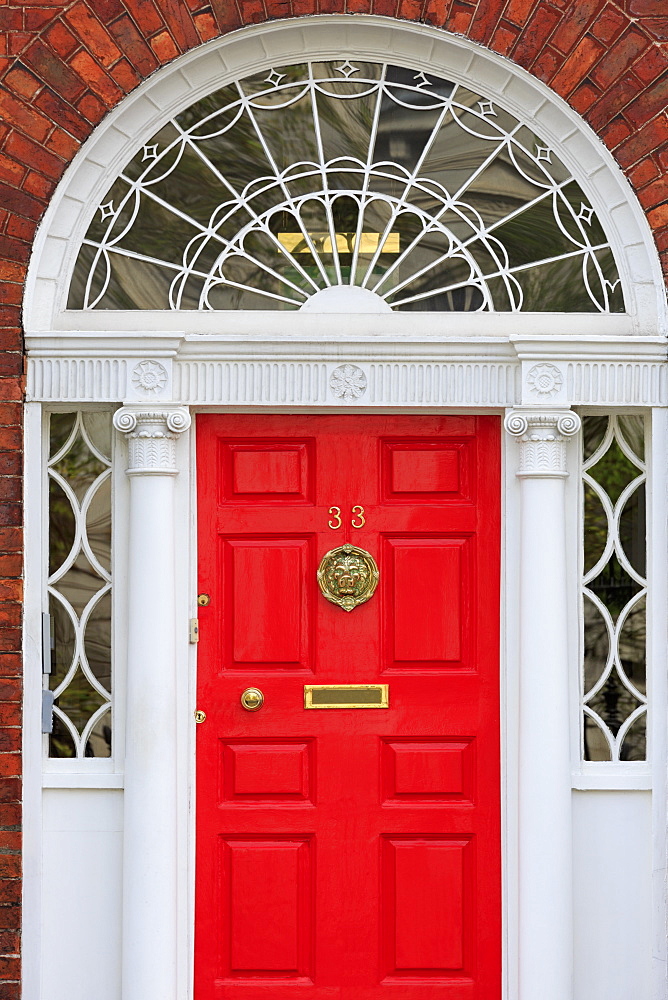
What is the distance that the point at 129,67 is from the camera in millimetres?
4363

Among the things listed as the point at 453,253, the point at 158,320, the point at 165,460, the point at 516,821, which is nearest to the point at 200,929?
the point at 516,821

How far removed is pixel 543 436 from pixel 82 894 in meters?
2.50

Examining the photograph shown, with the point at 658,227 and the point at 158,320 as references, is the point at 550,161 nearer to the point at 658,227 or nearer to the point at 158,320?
the point at 658,227

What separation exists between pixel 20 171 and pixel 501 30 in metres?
1.88

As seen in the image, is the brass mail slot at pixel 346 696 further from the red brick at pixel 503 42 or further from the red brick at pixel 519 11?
the red brick at pixel 519 11

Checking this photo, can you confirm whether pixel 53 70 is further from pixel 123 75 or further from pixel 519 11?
pixel 519 11

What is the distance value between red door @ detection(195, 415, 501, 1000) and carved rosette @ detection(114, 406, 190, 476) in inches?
6.7

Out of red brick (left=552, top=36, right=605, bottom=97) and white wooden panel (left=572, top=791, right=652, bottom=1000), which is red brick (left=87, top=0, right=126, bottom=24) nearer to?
red brick (left=552, top=36, right=605, bottom=97)

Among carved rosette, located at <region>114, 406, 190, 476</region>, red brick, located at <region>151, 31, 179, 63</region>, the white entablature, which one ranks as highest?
red brick, located at <region>151, 31, 179, 63</region>

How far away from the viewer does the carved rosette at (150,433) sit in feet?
14.4

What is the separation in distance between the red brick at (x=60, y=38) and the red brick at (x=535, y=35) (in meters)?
1.66

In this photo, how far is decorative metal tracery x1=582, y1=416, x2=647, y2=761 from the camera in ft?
14.9

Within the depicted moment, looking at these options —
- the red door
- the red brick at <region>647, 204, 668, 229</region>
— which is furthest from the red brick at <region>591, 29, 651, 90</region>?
the red door

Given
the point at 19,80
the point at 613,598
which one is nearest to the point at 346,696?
the point at 613,598
